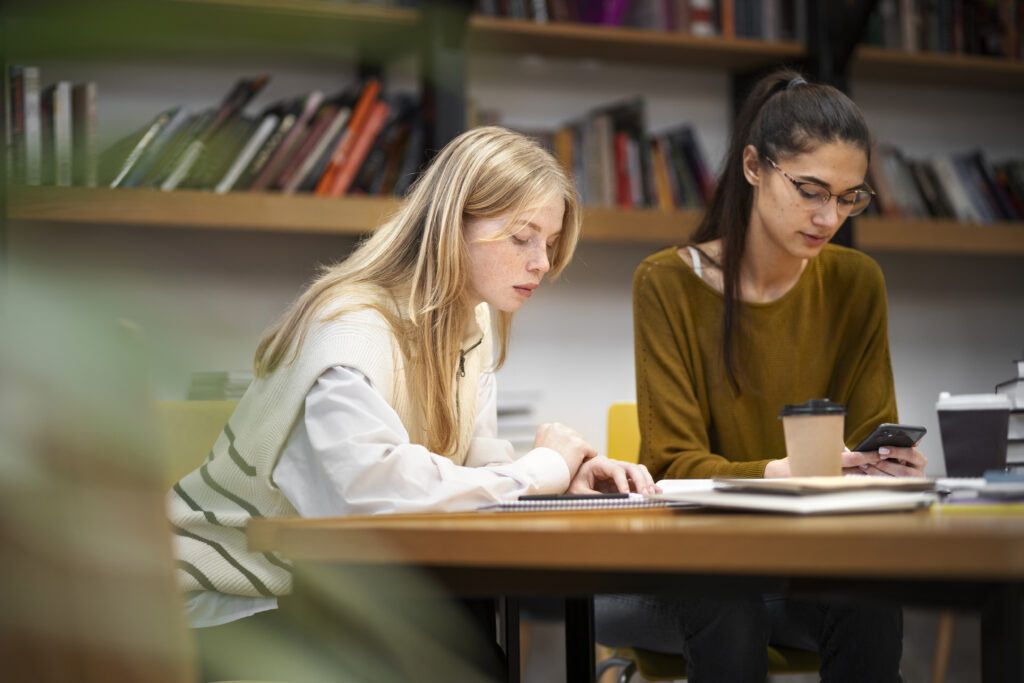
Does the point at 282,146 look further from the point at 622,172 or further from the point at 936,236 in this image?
the point at 936,236

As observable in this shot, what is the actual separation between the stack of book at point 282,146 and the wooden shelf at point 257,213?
0.05 meters

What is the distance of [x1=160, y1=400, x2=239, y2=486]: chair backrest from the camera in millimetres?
1499

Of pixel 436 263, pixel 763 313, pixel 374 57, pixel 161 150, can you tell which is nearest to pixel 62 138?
pixel 161 150

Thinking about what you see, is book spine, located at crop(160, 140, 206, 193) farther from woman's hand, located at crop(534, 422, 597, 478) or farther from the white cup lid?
the white cup lid

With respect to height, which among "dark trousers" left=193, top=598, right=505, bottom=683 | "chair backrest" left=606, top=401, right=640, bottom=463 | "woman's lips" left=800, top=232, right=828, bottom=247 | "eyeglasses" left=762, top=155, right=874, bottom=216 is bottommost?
"dark trousers" left=193, top=598, right=505, bottom=683

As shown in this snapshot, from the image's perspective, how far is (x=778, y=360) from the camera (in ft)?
5.86

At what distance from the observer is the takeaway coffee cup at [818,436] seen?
112 cm

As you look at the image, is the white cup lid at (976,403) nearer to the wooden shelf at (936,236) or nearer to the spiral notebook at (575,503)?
the spiral notebook at (575,503)

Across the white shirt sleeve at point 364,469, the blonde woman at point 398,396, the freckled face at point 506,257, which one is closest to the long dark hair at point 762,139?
the blonde woman at point 398,396

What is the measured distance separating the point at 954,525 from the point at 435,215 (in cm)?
86

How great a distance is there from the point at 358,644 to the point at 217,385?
1.63 meters

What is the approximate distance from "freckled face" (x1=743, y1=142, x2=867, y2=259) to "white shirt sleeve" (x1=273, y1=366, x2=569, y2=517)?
766 millimetres

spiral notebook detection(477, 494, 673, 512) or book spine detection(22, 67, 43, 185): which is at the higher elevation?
book spine detection(22, 67, 43, 185)

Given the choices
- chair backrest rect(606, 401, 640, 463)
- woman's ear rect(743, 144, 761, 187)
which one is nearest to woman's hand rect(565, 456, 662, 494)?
chair backrest rect(606, 401, 640, 463)
